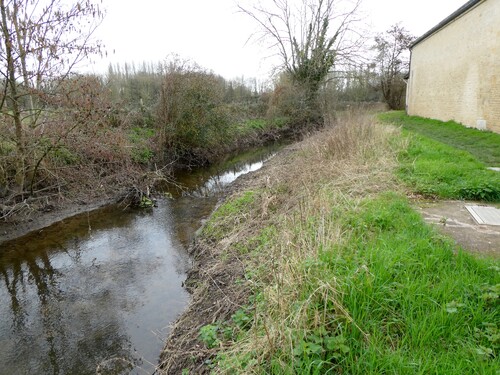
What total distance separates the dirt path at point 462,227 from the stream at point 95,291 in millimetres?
3845

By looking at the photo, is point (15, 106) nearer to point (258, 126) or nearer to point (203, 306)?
point (203, 306)

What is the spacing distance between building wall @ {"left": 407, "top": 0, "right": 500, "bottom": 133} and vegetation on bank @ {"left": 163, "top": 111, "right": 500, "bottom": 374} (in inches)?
436

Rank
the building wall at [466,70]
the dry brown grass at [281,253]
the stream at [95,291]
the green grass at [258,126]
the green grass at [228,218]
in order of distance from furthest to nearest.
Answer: the green grass at [258,126], the building wall at [466,70], the green grass at [228,218], the stream at [95,291], the dry brown grass at [281,253]

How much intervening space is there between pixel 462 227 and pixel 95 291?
5.64m

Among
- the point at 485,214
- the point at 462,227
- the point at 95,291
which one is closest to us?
the point at 462,227

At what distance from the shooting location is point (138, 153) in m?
12.9

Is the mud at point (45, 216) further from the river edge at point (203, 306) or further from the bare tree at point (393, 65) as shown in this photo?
the bare tree at point (393, 65)

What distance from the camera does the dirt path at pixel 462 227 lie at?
11.1ft

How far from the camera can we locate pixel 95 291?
534 cm

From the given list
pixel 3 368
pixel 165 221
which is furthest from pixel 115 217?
pixel 3 368

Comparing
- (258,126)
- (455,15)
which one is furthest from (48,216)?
(455,15)

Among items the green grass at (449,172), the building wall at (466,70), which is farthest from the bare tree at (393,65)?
the green grass at (449,172)

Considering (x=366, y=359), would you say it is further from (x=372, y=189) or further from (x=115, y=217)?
(x=115, y=217)

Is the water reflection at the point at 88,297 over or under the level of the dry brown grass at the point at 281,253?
under
